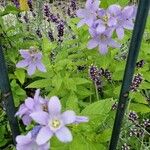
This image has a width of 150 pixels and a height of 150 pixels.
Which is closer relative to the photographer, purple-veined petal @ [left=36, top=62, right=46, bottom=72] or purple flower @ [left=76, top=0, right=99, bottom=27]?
purple flower @ [left=76, top=0, right=99, bottom=27]

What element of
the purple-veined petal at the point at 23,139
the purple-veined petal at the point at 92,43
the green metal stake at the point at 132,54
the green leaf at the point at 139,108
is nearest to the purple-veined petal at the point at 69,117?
the purple-veined petal at the point at 23,139

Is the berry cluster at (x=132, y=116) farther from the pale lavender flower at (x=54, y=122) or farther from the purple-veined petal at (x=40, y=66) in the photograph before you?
the pale lavender flower at (x=54, y=122)

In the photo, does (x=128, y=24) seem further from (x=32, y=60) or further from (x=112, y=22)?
(x=32, y=60)

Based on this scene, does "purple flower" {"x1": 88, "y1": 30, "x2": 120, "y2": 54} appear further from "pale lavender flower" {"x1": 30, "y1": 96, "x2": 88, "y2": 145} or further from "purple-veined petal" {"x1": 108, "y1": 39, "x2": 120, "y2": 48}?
"pale lavender flower" {"x1": 30, "y1": 96, "x2": 88, "y2": 145}

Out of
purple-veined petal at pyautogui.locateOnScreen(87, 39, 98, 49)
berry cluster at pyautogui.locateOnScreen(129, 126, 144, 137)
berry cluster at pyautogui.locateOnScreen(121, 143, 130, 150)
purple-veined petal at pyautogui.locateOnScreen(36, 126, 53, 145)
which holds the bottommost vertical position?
berry cluster at pyautogui.locateOnScreen(121, 143, 130, 150)

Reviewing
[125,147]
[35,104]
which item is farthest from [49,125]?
[125,147]

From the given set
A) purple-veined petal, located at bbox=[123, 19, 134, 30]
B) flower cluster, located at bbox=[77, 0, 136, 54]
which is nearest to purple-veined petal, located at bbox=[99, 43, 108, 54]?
flower cluster, located at bbox=[77, 0, 136, 54]

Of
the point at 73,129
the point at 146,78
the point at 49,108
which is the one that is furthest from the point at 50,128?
the point at 146,78
